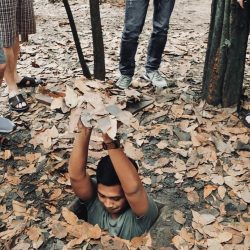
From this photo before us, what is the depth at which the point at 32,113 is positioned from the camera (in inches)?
197

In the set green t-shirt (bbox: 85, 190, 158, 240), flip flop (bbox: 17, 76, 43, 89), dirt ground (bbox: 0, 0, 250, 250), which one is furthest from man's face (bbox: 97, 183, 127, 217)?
flip flop (bbox: 17, 76, 43, 89)

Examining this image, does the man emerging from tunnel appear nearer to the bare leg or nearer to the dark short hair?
the dark short hair

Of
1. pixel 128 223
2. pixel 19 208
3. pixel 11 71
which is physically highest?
pixel 11 71

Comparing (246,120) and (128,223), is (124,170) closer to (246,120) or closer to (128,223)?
(128,223)

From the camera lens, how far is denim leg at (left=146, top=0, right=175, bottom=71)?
16.6ft

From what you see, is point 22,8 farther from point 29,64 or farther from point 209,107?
point 209,107

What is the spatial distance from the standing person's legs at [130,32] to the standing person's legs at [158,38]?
267mm

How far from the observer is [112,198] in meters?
3.15

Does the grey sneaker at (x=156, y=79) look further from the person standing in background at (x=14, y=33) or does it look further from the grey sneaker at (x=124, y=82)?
the person standing in background at (x=14, y=33)

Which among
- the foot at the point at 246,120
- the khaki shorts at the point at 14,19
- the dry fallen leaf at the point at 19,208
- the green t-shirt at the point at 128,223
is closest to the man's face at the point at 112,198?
the green t-shirt at the point at 128,223

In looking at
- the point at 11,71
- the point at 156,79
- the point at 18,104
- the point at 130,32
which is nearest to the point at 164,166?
the point at 156,79

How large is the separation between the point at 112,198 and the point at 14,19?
267cm

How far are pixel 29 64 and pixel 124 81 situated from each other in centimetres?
203

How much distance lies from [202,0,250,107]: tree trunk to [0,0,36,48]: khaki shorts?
2.24 metres
